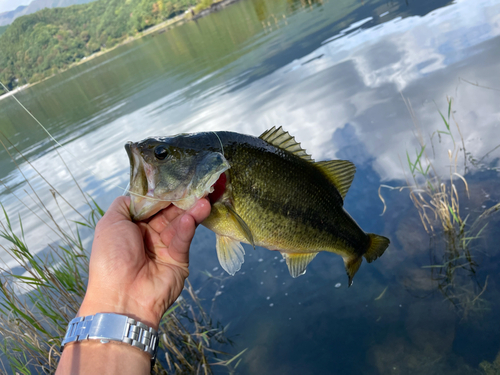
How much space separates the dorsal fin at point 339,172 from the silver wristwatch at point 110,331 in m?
1.72

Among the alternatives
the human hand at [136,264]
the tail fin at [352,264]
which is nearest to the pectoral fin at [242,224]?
the human hand at [136,264]

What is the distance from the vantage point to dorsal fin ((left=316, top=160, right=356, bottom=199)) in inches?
103

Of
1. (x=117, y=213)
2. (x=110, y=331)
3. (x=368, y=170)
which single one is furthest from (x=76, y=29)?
(x=110, y=331)

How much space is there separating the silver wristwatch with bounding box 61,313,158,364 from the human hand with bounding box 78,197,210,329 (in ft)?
0.34

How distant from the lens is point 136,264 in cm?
241

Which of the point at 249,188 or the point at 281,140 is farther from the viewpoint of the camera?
the point at 281,140

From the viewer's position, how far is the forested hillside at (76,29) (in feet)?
236

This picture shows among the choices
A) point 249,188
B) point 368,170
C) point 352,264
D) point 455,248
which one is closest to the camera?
point 249,188

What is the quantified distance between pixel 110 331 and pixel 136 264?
0.51 meters

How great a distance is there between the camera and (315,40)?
15594 millimetres

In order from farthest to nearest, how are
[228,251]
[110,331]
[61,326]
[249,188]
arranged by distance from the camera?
[61,326], [228,251], [249,188], [110,331]

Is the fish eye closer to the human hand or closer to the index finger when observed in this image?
the human hand

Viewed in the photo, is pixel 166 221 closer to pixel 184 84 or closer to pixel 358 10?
pixel 184 84

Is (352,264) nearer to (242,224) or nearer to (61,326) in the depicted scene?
(242,224)
